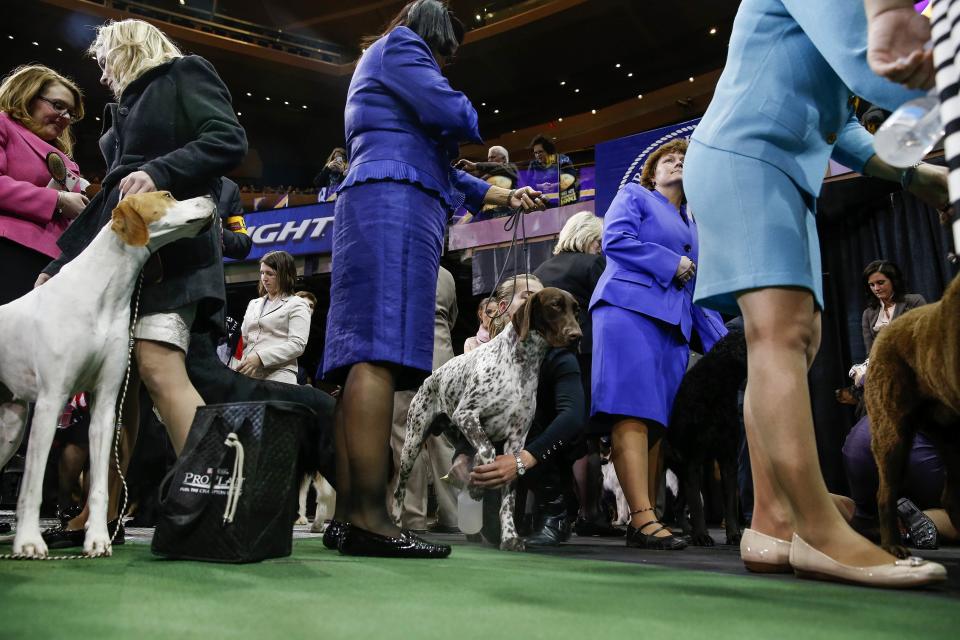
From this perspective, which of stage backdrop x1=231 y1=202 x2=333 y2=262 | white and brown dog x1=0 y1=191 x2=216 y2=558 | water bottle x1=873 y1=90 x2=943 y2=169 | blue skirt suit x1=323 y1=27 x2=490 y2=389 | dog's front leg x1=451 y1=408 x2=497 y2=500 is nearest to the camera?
water bottle x1=873 y1=90 x2=943 y2=169

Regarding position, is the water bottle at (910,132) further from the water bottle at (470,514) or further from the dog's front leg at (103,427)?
the water bottle at (470,514)

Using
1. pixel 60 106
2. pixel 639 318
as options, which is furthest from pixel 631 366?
pixel 60 106

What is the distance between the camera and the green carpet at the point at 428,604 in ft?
3.72

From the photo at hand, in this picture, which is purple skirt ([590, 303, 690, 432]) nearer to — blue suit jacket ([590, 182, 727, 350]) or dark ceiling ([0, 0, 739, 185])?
blue suit jacket ([590, 182, 727, 350])

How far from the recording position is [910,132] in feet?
3.51

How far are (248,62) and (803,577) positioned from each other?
2145 centimetres

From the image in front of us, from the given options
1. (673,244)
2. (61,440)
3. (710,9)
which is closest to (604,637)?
(673,244)

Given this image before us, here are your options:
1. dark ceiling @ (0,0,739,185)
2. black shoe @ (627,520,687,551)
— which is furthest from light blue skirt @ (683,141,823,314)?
dark ceiling @ (0,0,739,185)

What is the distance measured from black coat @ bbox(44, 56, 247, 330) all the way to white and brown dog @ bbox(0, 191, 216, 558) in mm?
156

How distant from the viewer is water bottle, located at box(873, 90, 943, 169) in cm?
106

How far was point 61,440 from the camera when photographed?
188 inches

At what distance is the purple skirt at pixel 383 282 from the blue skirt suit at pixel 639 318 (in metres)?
1.19

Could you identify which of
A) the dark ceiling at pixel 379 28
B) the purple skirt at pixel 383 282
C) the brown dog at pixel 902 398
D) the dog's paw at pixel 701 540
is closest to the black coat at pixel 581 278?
the dog's paw at pixel 701 540

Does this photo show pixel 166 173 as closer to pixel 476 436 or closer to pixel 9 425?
pixel 9 425
